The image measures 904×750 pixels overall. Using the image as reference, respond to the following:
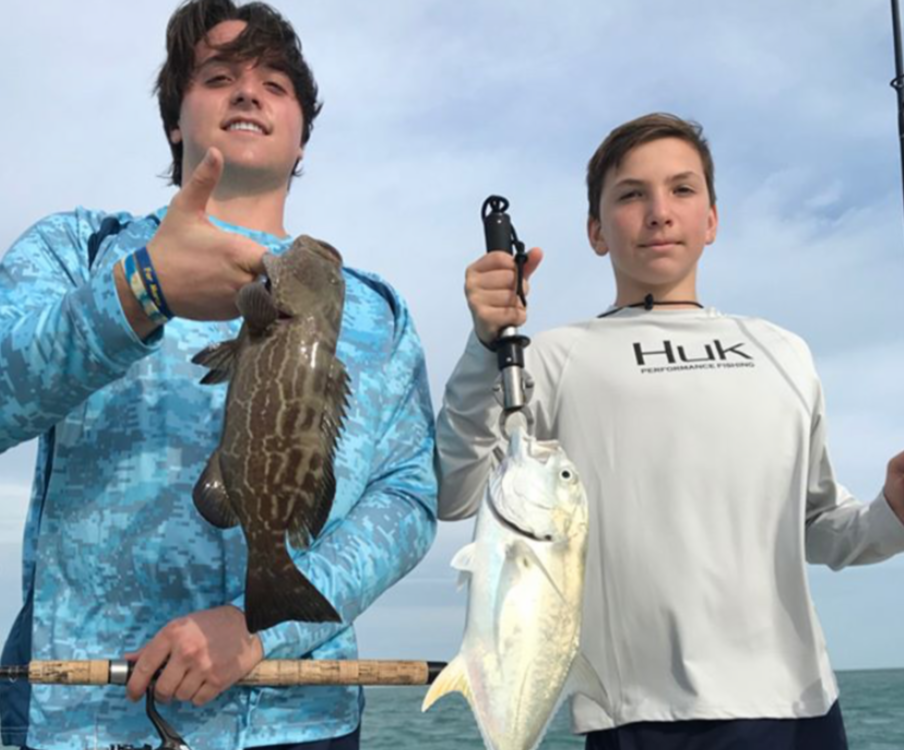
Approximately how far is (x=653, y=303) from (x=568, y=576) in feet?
5.57

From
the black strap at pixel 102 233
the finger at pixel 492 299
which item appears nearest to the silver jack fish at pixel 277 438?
the finger at pixel 492 299

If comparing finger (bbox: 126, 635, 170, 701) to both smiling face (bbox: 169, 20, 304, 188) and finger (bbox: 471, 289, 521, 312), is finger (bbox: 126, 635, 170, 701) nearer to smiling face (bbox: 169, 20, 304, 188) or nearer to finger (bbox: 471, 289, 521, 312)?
finger (bbox: 471, 289, 521, 312)

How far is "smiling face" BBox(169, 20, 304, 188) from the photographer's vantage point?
352 cm

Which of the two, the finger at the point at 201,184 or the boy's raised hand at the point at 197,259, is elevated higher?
the finger at the point at 201,184

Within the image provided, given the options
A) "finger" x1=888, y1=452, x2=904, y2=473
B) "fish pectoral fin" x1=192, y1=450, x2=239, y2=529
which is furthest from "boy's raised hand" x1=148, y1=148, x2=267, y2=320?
"finger" x1=888, y1=452, x2=904, y2=473

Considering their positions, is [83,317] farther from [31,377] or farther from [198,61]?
[198,61]

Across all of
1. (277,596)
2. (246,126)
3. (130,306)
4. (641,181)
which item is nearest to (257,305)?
(130,306)

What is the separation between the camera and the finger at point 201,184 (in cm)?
248

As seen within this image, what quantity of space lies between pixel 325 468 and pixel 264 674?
0.66 m

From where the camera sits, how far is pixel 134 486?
3045mm

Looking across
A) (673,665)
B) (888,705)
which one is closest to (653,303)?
(673,665)

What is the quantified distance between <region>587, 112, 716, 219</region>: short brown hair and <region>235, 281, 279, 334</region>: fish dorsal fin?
2.12 metres

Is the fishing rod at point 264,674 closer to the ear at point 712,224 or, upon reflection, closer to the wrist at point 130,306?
the wrist at point 130,306

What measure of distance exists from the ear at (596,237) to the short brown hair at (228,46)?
4.13 ft
